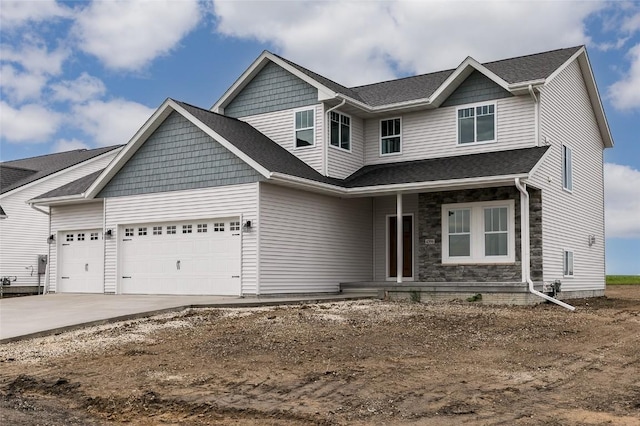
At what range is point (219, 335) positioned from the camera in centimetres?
1193

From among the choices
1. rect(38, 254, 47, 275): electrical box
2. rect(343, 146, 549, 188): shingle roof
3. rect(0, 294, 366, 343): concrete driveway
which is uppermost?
rect(343, 146, 549, 188): shingle roof

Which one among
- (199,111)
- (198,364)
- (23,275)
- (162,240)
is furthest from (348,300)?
(23,275)

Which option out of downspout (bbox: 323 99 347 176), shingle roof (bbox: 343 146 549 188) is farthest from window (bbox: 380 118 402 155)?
downspout (bbox: 323 99 347 176)

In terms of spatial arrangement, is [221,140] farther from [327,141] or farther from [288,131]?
[327,141]

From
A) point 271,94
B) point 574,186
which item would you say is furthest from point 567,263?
point 271,94

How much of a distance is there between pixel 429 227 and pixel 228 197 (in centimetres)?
559

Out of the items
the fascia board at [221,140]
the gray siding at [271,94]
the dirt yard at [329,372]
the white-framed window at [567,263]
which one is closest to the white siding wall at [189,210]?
the fascia board at [221,140]

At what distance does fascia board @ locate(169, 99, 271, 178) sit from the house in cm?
6

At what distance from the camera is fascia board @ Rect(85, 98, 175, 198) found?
1991 centimetres

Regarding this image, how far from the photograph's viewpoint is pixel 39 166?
112ft

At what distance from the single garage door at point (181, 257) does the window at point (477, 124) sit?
707 cm

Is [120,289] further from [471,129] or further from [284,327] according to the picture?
[471,129]

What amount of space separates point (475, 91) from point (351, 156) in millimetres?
4106

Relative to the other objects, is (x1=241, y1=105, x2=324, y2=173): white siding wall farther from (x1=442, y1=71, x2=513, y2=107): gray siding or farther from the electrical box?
the electrical box
